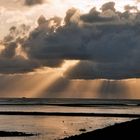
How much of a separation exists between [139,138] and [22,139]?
707 inches

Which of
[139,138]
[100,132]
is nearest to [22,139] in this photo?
[100,132]

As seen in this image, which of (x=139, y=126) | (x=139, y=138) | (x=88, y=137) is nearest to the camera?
(x=139, y=138)

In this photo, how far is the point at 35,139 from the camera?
49094 mm

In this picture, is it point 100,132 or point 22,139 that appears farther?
point 22,139

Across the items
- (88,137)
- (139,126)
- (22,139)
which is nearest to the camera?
(88,137)

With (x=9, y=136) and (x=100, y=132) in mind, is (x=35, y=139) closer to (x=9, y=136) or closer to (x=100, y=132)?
(x=9, y=136)

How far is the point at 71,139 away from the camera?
35.6 m

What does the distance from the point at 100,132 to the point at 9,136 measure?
52.9 feet

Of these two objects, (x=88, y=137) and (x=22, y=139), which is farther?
(x=22, y=139)

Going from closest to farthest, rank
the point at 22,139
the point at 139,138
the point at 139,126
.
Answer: the point at 139,138, the point at 139,126, the point at 22,139

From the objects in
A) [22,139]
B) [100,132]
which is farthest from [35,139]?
[100,132]

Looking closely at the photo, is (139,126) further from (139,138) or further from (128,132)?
(139,138)

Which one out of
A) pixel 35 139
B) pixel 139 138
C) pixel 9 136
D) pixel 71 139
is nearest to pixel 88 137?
pixel 71 139

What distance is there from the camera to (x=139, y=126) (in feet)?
132
